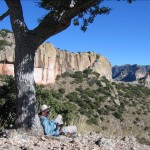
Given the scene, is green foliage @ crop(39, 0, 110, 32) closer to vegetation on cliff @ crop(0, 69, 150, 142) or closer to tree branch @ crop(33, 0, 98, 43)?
tree branch @ crop(33, 0, 98, 43)

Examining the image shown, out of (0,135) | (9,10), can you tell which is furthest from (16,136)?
(9,10)

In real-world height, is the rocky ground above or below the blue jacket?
below

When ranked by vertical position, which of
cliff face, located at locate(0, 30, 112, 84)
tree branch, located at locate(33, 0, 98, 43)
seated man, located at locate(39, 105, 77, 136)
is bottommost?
seated man, located at locate(39, 105, 77, 136)

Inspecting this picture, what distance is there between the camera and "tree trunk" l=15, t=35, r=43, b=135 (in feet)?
29.1

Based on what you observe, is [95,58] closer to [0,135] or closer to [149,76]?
[149,76]

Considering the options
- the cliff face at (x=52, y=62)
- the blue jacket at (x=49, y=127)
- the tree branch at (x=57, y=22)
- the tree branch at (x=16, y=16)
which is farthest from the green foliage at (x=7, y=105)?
the cliff face at (x=52, y=62)

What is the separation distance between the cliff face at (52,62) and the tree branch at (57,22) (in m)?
46.4

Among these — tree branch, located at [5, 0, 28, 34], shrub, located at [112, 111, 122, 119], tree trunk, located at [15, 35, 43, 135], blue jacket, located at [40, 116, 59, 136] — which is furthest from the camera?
shrub, located at [112, 111, 122, 119]

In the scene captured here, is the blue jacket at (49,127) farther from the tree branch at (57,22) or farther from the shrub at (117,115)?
the shrub at (117,115)

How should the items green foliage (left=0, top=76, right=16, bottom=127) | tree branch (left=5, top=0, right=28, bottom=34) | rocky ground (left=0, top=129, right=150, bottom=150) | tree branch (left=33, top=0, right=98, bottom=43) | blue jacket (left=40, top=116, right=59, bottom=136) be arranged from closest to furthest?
1. rocky ground (left=0, top=129, right=150, bottom=150)
2. tree branch (left=33, top=0, right=98, bottom=43)
3. tree branch (left=5, top=0, right=28, bottom=34)
4. blue jacket (left=40, top=116, right=59, bottom=136)
5. green foliage (left=0, top=76, right=16, bottom=127)

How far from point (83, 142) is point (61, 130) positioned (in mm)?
1674

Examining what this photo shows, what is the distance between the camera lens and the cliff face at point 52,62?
5628 centimetres

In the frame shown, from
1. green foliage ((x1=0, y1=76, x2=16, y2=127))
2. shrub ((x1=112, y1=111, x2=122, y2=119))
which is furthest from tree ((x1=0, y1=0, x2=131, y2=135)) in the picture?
shrub ((x1=112, y1=111, x2=122, y2=119))

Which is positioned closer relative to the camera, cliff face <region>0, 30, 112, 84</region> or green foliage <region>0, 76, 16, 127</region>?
green foliage <region>0, 76, 16, 127</region>
